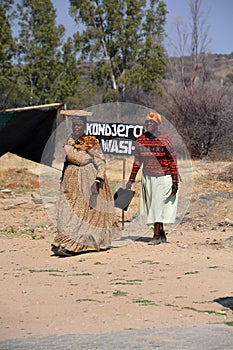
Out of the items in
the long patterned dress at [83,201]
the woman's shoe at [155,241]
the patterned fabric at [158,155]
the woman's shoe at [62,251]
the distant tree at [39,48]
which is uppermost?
the distant tree at [39,48]

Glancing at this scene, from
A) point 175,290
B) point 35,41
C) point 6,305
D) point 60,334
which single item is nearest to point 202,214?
point 175,290

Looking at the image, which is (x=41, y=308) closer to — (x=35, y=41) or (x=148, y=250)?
(x=148, y=250)

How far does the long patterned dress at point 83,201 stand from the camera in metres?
9.30

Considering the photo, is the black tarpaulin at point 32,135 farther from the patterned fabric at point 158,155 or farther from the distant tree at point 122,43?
the distant tree at point 122,43

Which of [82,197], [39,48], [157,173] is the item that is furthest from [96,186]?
[39,48]

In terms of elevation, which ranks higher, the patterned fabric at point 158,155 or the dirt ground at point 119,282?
the patterned fabric at point 158,155

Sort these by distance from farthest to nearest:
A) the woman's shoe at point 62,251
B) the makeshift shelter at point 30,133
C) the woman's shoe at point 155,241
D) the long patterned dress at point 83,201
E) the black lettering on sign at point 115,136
→ the makeshift shelter at point 30,133
the black lettering on sign at point 115,136
the woman's shoe at point 155,241
the long patterned dress at point 83,201
the woman's shoe at point 62,251

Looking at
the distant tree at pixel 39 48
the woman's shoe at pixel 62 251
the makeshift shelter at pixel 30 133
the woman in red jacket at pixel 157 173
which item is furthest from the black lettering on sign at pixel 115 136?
the distant tree at pixel 39 48

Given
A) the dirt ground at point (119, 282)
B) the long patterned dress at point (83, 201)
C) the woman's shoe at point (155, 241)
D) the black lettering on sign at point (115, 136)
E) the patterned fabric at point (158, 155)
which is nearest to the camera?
the dirt ground at point (119, 282)

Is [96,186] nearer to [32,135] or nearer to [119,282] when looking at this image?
[119,282]

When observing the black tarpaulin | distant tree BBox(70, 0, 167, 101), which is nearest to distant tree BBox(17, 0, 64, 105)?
distant tree BBox(70, 0, 167, 101)

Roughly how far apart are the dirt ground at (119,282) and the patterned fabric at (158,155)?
97cm

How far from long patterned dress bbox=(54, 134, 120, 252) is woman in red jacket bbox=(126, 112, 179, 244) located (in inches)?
22.3

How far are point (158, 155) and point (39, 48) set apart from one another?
78.8 ft
